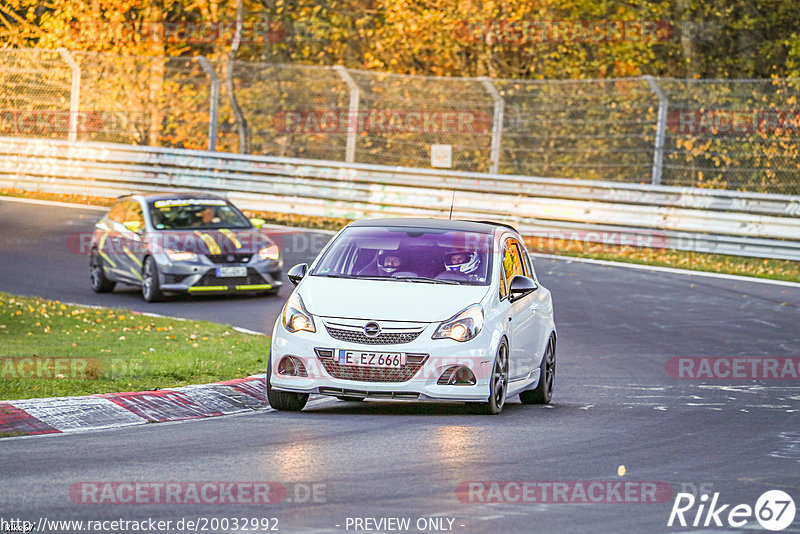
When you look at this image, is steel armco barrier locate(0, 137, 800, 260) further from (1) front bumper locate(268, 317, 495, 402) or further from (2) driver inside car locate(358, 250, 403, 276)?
(1) front bumper locate(268, 317, 495, 402)

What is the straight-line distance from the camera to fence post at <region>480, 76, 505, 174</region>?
90.5 feet

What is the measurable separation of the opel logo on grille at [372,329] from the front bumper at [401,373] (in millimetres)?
86

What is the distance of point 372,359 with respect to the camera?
1065cm

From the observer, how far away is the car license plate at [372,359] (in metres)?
10.6

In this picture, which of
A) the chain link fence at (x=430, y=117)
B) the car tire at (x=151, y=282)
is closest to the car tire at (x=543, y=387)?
the car tire at (x=151, y=282)

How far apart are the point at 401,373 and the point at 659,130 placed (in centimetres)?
1604

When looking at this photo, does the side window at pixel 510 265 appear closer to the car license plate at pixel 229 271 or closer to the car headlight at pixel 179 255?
the car license plate at pixel 229 271

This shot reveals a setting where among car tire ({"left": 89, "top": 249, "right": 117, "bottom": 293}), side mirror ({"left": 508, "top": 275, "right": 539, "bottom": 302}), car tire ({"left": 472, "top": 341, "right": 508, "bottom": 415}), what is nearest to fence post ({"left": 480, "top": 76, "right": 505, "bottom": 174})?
car tire ({"left": 89, "top": 249, "right": 117, "bottom": 293})

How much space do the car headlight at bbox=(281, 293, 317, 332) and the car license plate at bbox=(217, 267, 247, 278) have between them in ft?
28.7

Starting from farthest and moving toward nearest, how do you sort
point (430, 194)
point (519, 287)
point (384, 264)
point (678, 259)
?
1. point (430, 194)
2. point (678, 259)
3. point (384, 264)
4. point (519, 287)

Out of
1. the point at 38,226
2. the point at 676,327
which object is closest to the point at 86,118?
the point at 38,226

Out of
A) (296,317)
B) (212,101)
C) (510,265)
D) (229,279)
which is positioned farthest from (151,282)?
(212,101)

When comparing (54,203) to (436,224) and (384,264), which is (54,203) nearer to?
(436,224)

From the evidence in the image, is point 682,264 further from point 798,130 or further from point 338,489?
point 338,489
